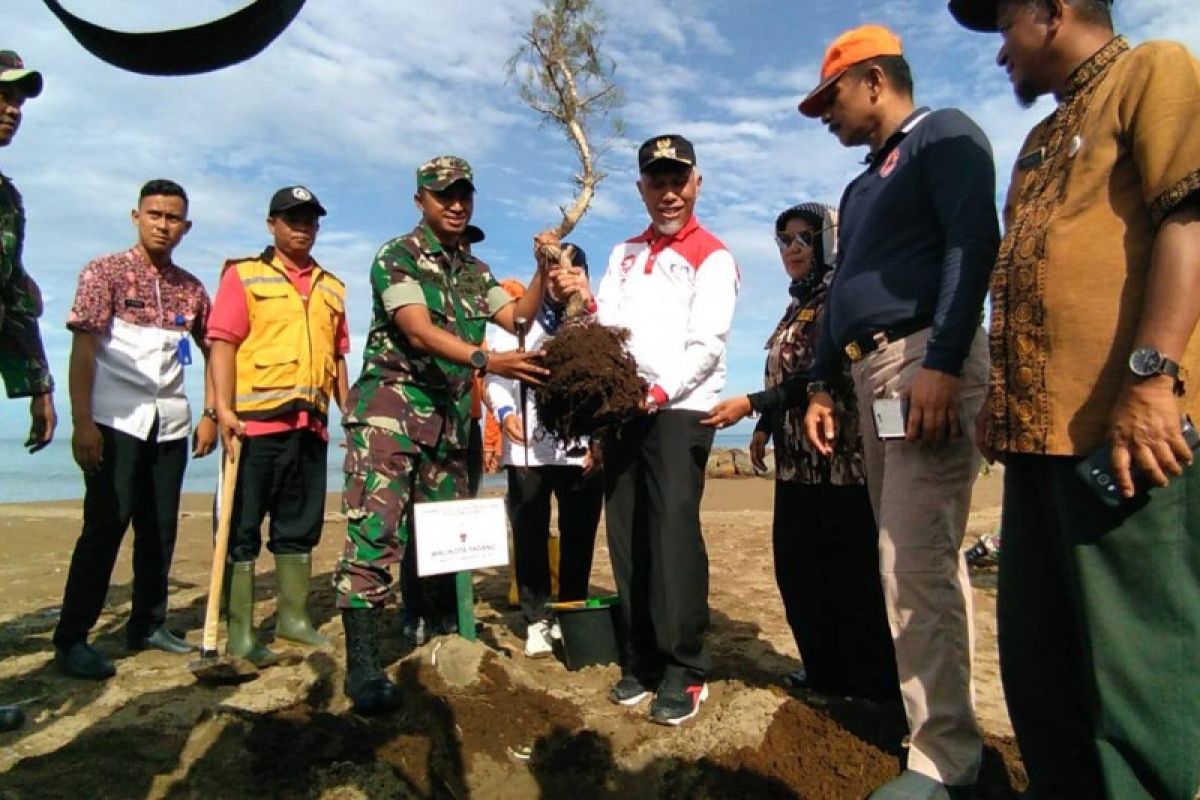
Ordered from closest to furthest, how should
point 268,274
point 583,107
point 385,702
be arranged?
point 385,702
point 268,274
point 583,107

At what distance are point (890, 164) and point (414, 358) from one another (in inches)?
87.0

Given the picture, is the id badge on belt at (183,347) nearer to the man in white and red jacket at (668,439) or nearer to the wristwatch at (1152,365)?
the man in white and red jacket at (668,439)

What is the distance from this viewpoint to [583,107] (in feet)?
39.1

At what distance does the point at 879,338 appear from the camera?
2.63 m

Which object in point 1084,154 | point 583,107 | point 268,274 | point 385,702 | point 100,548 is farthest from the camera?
point 583,107

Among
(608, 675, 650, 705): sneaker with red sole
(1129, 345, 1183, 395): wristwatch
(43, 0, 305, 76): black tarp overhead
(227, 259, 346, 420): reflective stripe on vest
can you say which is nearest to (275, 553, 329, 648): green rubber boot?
(227, 259, 346, 420): reflective stripe on vest

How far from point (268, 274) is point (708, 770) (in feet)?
11.3

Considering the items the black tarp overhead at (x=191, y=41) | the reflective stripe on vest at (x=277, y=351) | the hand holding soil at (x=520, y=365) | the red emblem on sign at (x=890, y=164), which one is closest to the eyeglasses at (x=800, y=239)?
the red emblem on sign at (x=890, y=164)

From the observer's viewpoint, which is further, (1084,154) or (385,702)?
(385,702)

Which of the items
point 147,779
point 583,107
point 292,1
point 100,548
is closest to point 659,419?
point 147,779

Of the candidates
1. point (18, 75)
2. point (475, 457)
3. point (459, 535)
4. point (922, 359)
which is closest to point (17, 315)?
point (18, 75)

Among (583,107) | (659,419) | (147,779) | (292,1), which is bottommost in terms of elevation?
(147,779)

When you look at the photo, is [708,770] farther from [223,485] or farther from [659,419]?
[223,485]

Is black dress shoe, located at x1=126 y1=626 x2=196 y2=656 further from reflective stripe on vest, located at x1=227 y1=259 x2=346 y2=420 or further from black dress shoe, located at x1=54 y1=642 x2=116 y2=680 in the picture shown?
reflective stripe on vest, located at x1=227 y1=259 x2=346 y2=420
